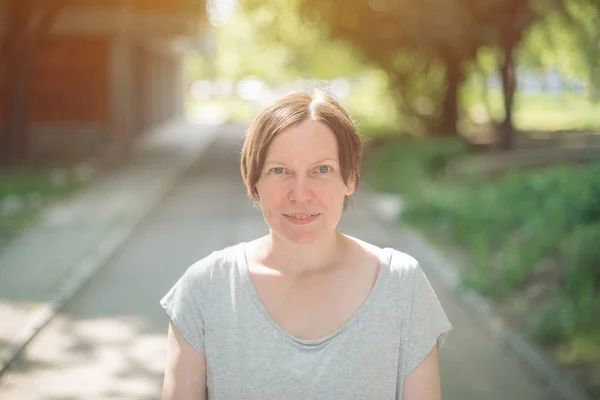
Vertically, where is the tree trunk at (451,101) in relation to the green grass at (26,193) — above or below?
above

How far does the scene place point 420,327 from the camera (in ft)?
7.64

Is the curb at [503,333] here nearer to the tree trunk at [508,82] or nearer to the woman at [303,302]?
the woman at [303,302]

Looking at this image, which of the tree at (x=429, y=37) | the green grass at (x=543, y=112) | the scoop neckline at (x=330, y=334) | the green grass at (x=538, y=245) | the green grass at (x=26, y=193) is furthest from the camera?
the green grass at (x=543, y=112)

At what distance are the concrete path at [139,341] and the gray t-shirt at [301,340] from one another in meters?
2.37

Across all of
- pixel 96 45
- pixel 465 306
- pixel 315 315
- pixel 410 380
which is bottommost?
pixel 465 306

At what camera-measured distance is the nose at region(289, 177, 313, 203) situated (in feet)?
7.64

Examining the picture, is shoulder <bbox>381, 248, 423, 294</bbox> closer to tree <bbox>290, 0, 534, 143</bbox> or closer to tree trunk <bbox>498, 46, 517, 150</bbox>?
tree <bbox>290, 0, 534, 143</bbox>

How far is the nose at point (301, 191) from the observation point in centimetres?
233

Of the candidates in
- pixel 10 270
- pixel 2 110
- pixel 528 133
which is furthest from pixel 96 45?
pixel 10 270

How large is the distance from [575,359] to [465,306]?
234cm

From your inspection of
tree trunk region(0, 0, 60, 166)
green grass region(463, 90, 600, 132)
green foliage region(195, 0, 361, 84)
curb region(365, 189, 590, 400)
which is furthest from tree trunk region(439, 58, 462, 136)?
curb region(365, 189, 590, 400)

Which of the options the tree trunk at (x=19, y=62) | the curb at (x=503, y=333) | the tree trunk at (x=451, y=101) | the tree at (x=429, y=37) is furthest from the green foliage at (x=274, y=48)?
the curb at (x=503, y=333)

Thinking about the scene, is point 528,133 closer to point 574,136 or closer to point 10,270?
point 574,136

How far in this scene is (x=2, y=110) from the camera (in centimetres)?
2673
